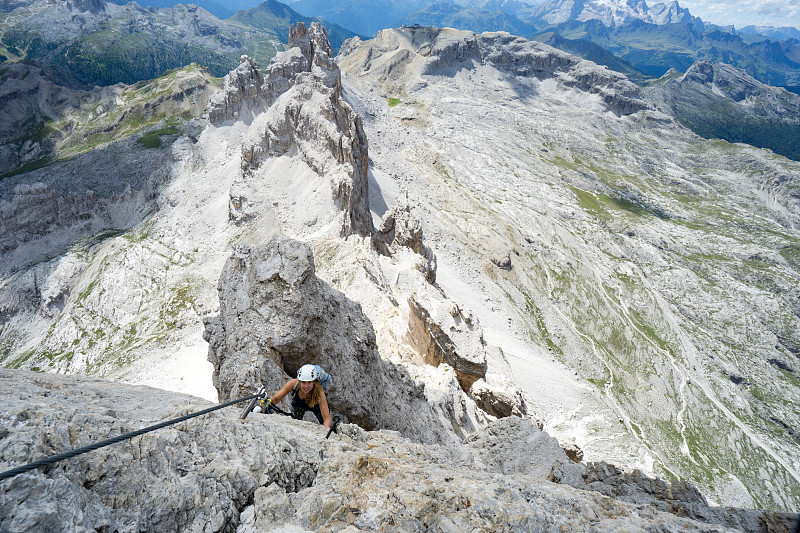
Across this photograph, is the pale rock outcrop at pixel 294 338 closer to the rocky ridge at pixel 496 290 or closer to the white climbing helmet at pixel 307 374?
the rocky ridge at pixel 496 290

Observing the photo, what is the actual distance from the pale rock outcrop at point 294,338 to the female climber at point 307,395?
7.34ft

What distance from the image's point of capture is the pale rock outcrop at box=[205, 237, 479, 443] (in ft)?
48.7

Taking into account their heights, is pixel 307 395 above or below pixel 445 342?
above

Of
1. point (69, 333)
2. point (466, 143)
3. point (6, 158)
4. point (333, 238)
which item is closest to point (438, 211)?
point (333, 238)

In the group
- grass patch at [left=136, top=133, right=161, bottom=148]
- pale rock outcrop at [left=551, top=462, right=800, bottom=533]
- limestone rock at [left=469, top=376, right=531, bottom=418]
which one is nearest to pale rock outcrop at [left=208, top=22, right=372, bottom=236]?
grass patch at [left=136, top=133, right=161, bottom=148]

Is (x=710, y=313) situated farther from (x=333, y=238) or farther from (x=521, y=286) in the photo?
(x=333, y=238)

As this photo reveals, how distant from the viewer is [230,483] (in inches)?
315

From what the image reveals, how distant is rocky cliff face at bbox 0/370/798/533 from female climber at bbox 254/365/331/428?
0.58 meters

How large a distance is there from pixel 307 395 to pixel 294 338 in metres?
3.73

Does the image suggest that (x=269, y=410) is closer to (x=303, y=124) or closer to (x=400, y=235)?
(x=400, y=235)

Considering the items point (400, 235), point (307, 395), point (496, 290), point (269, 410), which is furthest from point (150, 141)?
point (307, 395)

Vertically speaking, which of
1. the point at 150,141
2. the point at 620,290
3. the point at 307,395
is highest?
the point at 307,395

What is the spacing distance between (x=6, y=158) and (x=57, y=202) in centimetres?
7777

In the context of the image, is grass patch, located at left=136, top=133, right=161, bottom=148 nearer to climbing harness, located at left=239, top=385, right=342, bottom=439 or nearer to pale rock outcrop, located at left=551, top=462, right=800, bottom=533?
climbing harness, located at left=239, top=385, right=342, bottom=439
